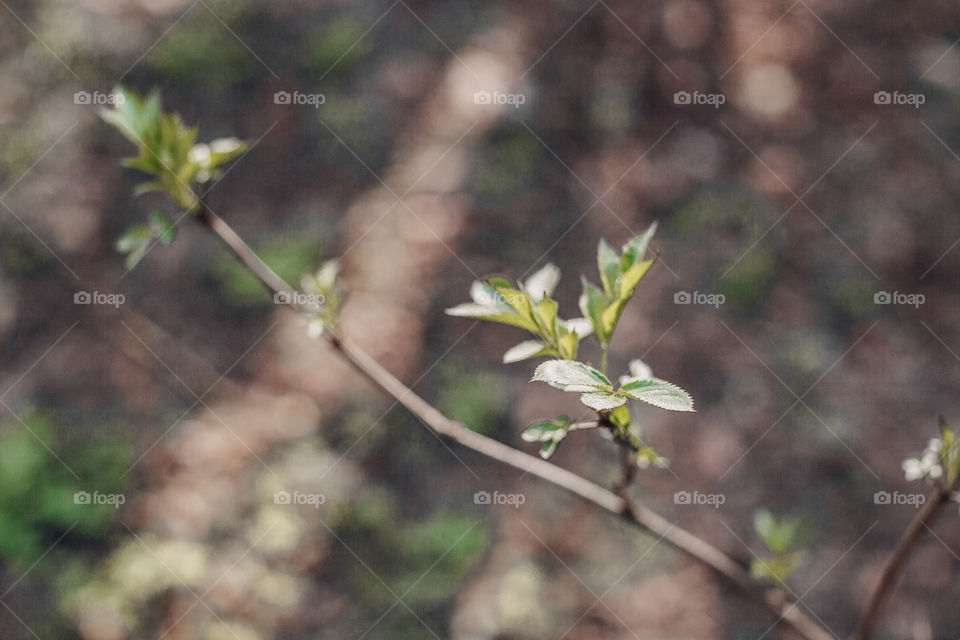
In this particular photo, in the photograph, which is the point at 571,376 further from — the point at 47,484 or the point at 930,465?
the point at 47,484

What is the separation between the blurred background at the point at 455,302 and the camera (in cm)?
314

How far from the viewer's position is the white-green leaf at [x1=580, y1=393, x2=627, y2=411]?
38.0 inches

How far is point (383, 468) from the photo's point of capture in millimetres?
3398

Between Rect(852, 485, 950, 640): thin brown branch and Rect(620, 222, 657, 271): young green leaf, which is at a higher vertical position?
Rect(620, 222, 657, 271): young green leaf

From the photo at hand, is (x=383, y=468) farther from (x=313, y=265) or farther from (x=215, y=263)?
(x=215, y=263)

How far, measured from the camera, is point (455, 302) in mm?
3664

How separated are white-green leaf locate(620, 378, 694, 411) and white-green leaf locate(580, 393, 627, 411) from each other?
0.06 ft

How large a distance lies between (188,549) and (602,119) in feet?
10.6

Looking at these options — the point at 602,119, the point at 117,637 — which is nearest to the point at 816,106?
the point at 602,119

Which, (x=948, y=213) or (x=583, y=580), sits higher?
(x=948, y=213)

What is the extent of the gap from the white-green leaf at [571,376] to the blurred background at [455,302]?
2.33 metres

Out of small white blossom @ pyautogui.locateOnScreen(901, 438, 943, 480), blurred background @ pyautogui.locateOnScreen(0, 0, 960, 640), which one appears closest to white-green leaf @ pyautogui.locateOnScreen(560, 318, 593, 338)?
small white blossom @ pyautogui.locateOnScreen(901, 438, 943, 480)

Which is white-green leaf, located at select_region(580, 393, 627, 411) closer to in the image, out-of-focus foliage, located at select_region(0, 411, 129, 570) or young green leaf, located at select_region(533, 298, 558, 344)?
young green leaf, located at select_region(533, 298, 558, 344)

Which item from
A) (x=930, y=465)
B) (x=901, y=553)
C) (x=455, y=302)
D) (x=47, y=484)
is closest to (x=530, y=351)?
(x=930, y=465)
